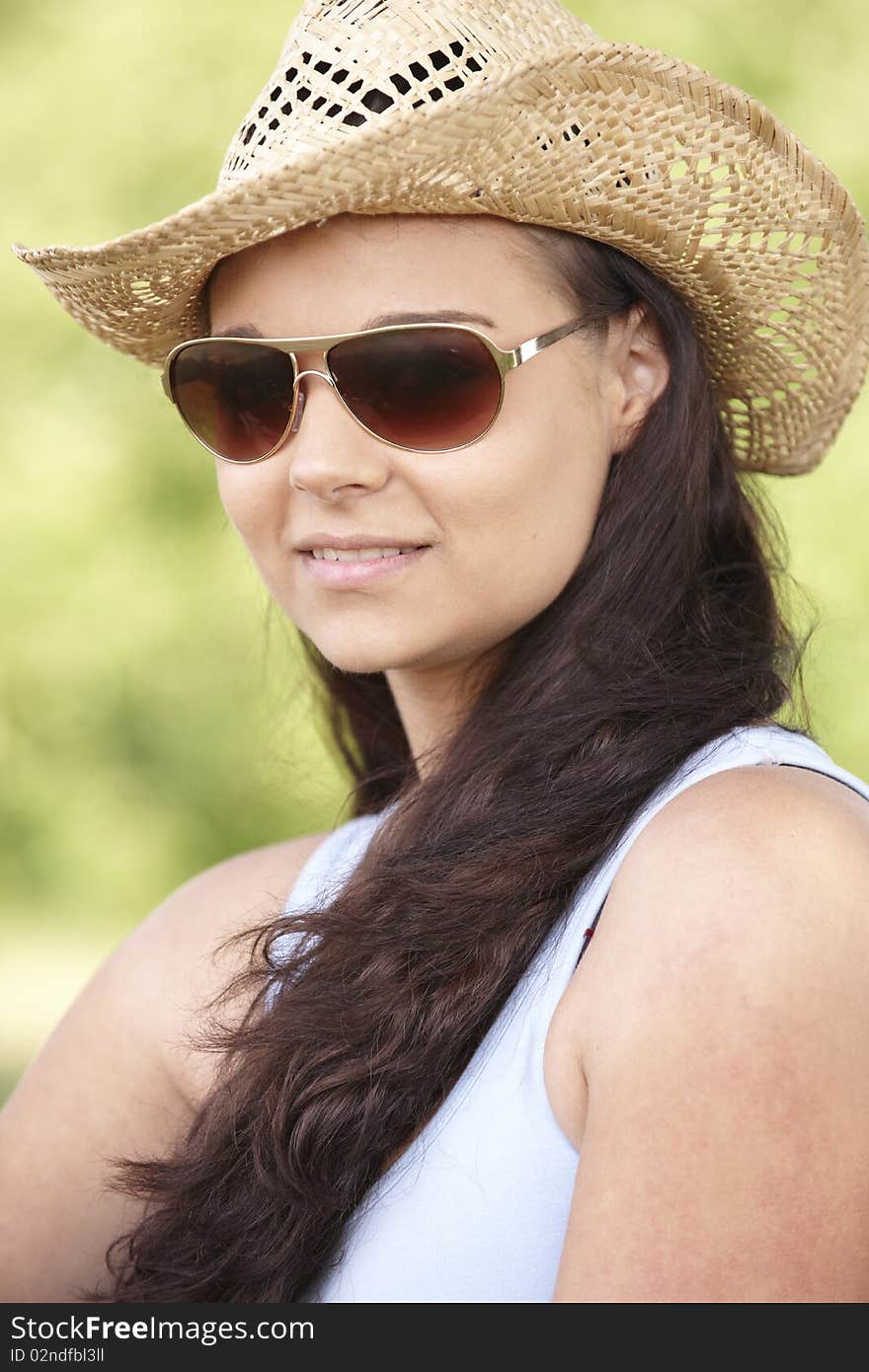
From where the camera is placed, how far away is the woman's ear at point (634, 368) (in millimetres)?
1882

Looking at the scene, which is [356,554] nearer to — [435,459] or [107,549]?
[435,459]

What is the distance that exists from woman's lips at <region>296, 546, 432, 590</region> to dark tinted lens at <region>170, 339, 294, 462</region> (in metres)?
0.16

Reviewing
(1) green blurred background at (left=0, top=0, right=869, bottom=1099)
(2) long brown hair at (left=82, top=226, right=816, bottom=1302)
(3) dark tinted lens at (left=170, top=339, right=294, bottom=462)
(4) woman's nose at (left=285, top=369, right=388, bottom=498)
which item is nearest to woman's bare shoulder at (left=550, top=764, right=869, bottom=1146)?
(2) long brown hair at (left=82, top=226, right=816, bottom=1302)

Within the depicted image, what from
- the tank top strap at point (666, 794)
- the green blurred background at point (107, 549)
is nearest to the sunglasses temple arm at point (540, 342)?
the tank top strap at point (666, 794)

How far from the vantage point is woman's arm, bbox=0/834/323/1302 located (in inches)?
80.4

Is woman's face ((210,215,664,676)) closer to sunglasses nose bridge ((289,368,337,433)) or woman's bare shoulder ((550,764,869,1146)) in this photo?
sunglasses nose bridge ((289,368,337,433))

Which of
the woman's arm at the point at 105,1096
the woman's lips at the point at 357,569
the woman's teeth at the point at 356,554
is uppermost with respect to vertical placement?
the woman's teeth at the point at 356,554

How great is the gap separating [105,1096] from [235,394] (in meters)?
1.00

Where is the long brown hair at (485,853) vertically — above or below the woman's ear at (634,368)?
below

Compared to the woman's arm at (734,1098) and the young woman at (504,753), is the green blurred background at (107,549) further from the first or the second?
the woman's arm at (734,1098)

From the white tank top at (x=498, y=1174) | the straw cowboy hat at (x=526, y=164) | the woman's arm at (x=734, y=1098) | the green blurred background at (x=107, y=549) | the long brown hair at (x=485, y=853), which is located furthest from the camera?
the green blurred background at (x=107, y=549)

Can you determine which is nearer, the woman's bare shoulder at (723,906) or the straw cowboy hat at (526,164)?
the woman's bare shoulder at (723,906)

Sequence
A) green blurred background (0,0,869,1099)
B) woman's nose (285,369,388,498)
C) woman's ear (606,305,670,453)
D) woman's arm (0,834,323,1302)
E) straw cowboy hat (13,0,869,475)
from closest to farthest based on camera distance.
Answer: straw cowboy hat (13,0,869,475)
woman's nose (285,369,388,498)
woman's ear (606,305,670,453)
woman's arm (0,834,323,1302)
green blurred background (0,0,869,1099)

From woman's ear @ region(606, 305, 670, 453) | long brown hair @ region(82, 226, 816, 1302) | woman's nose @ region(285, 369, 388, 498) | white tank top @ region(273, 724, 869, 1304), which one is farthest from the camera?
woman's ear @ region(606, 305, 670, 453)
